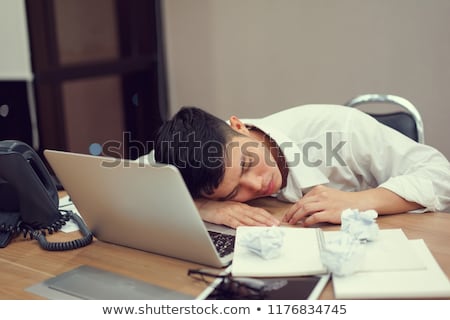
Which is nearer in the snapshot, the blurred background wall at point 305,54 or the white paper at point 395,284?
the white paper at point 395,284

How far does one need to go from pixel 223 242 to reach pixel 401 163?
0.54 m

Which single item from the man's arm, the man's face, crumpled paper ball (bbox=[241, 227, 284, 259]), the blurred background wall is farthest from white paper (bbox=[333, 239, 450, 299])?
the blurred background wall

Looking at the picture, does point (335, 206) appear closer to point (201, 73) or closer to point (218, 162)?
point (218, 162)

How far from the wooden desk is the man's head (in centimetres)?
20

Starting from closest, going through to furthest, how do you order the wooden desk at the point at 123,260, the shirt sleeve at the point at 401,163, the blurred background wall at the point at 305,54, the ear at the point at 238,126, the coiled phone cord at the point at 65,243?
the wooden desk at the point at 123,260 < the coiled phone cord at the point at 65,243 < the shirt sleeve at the point at 401,163 < the ear at the point at 238,126 < the blurred background wall at the point at 305,54

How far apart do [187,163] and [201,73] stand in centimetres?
205

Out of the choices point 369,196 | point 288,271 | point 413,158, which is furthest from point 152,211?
point 413,158

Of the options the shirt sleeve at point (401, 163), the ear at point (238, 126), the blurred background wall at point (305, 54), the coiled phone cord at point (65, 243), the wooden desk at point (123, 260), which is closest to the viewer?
the wooden desk at point (123, 260)

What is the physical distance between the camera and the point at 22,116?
2617 millimetres

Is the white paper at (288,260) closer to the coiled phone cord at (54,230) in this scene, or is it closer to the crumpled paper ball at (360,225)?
the crumpled paper ball at (360,225)

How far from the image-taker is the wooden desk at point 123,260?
34.0 inches

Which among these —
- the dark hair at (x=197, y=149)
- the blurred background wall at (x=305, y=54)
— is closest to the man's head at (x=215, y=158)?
the dark hair at (x=197, y=149)

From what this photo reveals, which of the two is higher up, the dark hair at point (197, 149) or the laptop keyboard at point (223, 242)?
the dark hair at point (197, 149)

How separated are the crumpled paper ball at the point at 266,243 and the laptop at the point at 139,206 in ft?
0.16
